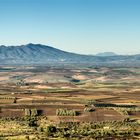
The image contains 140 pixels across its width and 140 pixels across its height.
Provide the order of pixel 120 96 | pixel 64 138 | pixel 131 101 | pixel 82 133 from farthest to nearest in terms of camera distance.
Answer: pixel 120 96 < pixel 131 101 < pixel 82 133 < pixel 64 138

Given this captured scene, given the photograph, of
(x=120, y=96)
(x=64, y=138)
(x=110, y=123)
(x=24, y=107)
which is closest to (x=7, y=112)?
(x=24, y=107)

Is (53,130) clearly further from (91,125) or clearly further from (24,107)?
(24,107)

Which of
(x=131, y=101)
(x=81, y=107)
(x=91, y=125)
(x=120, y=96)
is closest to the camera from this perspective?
(x=91, y=125)

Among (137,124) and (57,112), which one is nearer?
(137,124)

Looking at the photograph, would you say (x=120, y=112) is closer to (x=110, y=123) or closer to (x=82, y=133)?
(x=110, y=123)

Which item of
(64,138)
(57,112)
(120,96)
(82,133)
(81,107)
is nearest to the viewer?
(64,138)

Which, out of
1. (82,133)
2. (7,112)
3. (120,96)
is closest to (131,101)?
(120,96)

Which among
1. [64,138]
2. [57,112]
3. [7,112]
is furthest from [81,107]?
[64,138]

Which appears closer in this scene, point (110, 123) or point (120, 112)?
point (110, 123)

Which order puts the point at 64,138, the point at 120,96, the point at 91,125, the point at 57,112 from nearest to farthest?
the point at 64,138 → the point at 91,125 → the point at 57,112 → the point at 120,96
